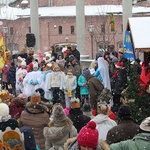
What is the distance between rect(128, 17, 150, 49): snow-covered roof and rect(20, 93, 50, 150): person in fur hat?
381 centimetres

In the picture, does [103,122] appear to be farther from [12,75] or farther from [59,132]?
[12,75]

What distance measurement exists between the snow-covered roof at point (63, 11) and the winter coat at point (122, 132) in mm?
56649

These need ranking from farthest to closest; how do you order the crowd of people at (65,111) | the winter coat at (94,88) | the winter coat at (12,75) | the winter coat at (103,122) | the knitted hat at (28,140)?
Result: the winter coat at (12,75) < the winter coat at (94,88) < the winter coat at (103,122) < the knitted hat at (28,140) < the crowd of people at (65,111)

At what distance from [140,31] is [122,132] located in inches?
230

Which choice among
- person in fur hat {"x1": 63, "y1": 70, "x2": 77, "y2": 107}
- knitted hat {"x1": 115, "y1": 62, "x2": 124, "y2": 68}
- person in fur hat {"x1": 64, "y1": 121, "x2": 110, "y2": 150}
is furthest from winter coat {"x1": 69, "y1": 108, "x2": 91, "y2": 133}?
person in fur hat {"x1": 63, "y1": 70, "x2": 77, "y2": 107}

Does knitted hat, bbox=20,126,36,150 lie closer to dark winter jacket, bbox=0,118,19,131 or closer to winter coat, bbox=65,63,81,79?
dark winter jacket, bbox=0,118,19,131

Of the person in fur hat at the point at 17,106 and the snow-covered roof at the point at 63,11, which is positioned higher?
the snow-covered roof at the point at 63,11

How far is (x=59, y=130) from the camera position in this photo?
879 cm

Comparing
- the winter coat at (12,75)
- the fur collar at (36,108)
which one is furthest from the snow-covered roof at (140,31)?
the winter coat at (12,75)

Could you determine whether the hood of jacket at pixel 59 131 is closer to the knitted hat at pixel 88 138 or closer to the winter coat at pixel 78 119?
the winter coat at pixel 78 119

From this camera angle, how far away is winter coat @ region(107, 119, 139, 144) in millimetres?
8172

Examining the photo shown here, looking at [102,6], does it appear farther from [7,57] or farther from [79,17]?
[7,57]

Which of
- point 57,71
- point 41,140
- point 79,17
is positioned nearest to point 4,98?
point 41,140

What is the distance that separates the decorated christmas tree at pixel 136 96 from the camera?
12.7 metres
